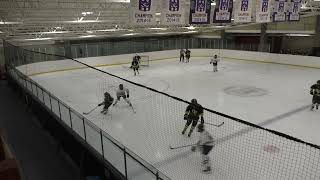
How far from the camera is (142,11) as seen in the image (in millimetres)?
7879

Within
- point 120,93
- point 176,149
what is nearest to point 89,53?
point 120,93

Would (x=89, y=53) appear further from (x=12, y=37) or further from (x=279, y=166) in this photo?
(x=279, y=166)

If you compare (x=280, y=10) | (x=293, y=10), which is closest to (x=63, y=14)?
(x=280, y=10)

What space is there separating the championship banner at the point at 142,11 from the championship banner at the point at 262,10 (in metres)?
4.26

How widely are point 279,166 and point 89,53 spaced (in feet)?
52.0

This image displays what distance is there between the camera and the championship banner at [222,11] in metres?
9.40

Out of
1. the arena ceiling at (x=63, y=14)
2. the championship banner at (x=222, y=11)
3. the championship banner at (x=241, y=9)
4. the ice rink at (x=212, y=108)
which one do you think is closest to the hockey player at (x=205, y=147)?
the ice rink at (x=212, y=108)

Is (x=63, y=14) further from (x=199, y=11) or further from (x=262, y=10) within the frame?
(x=262, y=10)

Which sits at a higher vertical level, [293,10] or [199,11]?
[293,10]

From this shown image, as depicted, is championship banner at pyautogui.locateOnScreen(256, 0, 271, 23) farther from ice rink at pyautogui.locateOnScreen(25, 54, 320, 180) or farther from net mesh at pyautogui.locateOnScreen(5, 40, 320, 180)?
net mesh at pyautogui.locateOnScreen(5, 40, 320, 180)

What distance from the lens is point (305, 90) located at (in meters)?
11.9

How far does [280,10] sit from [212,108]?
4766 millimetres

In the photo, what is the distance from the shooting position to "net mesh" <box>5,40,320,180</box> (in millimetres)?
5215

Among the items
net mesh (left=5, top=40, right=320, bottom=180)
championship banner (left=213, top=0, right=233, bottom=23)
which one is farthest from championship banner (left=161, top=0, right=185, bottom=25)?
net mesh (left=5, top=40, right=320, bottom=180)
